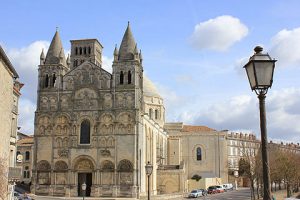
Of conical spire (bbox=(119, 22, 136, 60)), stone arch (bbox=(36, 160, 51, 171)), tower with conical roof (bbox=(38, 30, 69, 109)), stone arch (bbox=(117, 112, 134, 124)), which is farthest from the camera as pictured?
tower with conical roof (bbox=(38, 30, 69, 109))

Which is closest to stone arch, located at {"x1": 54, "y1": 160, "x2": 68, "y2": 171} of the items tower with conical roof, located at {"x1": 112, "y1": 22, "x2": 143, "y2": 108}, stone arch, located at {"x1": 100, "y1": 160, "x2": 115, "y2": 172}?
stone arch, located at {"x1": 100, "y1": 160, "x2": 115, "y2": 172}

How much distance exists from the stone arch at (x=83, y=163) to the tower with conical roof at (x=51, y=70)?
33.6 ft

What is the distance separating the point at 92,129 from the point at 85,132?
1.23 meters

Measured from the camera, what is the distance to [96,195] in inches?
2157

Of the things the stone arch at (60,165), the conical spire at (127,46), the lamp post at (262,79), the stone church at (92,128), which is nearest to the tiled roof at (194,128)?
the stone church at (92,128)

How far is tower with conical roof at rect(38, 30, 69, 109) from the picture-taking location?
59.7m

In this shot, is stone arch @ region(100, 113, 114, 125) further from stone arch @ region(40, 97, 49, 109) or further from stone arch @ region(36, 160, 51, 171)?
stone arch @ region(36, 160, 51, 171)

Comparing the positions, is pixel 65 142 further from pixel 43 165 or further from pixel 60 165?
pixel 43 165

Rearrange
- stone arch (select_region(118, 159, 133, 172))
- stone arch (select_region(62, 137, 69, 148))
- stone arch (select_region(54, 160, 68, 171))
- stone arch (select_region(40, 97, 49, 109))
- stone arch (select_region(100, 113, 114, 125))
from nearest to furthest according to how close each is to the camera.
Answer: stone arch (select_region(118, 159, 133, 172)) → stone arch (select_region(100, 113, 114, 125)) → stone arch (select_region(54, 160, 68, 171)) → stone arch (select_region(62, 137, 69, 148)) → stone arch (select_region(40, 97, 49, 109))

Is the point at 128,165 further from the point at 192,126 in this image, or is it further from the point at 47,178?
the point at 192,126

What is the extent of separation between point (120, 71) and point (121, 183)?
14.9m

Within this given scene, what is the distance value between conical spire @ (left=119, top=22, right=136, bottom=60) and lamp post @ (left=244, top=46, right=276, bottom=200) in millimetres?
50744

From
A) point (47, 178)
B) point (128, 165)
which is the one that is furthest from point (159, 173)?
point (47, 178)

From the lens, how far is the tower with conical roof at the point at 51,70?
59.7m
